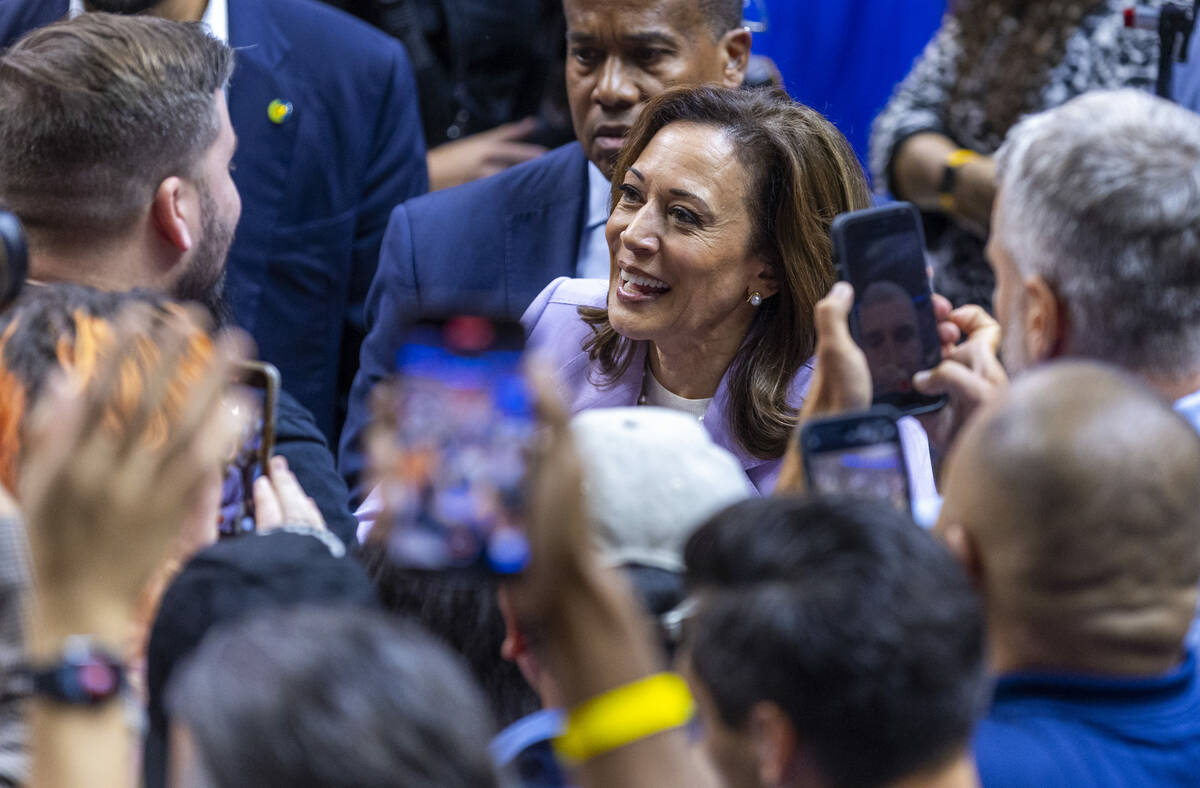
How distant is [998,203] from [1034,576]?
92 cm

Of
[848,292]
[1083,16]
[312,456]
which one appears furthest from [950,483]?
[1083,16]

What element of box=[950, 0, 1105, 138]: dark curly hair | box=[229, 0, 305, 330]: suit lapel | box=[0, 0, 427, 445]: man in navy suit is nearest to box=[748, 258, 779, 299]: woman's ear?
box=[950, 0, 1105, 138]: dark curly hair

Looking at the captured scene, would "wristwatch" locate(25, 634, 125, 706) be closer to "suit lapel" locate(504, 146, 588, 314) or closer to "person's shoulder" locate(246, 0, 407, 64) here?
"suit lapel" locate(504, 146, 588, 314)

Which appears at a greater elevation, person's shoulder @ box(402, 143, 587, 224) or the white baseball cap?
the white baseball cap

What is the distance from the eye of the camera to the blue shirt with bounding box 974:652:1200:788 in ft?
5.68

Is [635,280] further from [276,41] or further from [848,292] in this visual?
[276,41]

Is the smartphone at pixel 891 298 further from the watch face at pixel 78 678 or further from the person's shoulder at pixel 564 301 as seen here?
the watch face at pixel 78 678

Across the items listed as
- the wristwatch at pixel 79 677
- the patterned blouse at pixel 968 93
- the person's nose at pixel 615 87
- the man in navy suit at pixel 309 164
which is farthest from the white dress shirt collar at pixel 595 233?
the wristwatch at pixel 79 677

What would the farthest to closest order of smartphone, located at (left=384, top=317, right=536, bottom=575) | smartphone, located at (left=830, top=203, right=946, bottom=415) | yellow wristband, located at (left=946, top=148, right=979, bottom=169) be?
yellow wristband, located at (left=946, top=148, right=979, bottom=169), smartphone, located at (left=830, top=203, right=946, bottom=415), smartphone, located at (left=384, top=317, right=536, bottom=575)

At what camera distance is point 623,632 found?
55.9 inches

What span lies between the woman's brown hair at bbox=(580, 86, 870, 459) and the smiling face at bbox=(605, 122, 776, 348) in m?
0.04

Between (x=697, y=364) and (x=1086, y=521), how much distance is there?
179 cm

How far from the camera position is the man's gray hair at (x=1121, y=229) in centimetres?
229

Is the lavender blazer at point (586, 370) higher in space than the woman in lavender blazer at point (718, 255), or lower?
lower
